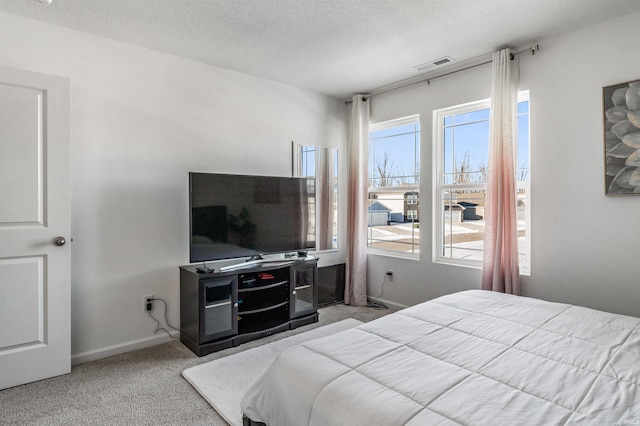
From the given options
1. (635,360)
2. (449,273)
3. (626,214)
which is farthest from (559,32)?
(635,360)

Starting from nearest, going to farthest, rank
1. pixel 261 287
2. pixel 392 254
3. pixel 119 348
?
pixel 119 348
pixel 261 287
pixel 392 254

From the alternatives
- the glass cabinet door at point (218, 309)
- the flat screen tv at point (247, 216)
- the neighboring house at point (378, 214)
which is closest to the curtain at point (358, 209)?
the neighboring house at point (378, 214)

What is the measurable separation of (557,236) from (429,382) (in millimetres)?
2246

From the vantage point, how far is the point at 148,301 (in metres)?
3.03

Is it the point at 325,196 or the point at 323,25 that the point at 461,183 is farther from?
the point at 323,25

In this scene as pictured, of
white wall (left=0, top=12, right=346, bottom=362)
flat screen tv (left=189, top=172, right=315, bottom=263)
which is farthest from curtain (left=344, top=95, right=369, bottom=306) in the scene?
white wall (left=0, top=12, right=346, bottom=362)

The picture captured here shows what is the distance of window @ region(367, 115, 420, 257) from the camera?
398 cm

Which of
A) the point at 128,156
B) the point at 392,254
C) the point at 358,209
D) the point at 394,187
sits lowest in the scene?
the point at 392,254

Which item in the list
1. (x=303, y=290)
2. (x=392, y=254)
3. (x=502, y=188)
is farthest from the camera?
(x=392, y=254)

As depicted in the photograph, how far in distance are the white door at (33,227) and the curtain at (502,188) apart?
3346 mm

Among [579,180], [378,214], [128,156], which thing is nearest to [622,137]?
[579,180]

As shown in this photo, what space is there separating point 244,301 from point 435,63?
287 cm

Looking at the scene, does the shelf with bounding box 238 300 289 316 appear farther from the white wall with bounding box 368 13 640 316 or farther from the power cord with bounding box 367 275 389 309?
the white wall with bounding box 368 13 640 316

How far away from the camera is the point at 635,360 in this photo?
4.57 ft
